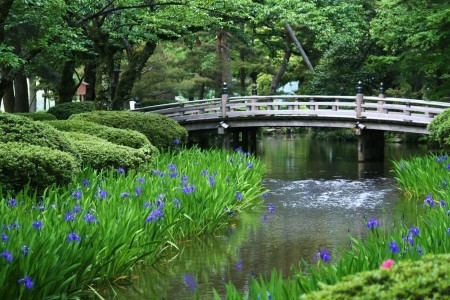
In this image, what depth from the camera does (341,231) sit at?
30.6ft

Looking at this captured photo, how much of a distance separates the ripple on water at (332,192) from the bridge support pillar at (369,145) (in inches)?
213

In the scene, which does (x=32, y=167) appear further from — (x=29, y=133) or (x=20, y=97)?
(x=20, y=97)

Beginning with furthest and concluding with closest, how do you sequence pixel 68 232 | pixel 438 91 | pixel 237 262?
pixel 438 91 → pixel 237 262 → pixel 68 232

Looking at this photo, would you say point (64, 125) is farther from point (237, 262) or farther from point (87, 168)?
point (237, 262)

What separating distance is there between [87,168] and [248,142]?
1740 cm

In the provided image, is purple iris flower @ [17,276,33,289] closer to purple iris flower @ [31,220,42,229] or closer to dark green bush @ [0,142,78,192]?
purple iris flower @ [31,220,42,229]

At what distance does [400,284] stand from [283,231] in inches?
252

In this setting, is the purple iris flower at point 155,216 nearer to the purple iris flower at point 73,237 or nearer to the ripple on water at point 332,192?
the purple iris flower at point 73,237

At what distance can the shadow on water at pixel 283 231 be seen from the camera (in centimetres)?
659

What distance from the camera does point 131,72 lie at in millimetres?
20047

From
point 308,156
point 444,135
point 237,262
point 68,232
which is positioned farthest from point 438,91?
point 68,232

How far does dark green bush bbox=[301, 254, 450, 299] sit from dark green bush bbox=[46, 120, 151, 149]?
995cm

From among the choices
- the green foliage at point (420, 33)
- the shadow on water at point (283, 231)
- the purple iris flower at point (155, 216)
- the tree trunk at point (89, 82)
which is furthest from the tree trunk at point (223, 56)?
the purple iris flower at point (155, 216)

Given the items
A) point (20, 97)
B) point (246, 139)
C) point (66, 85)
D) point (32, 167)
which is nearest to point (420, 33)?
point (246, 139)
